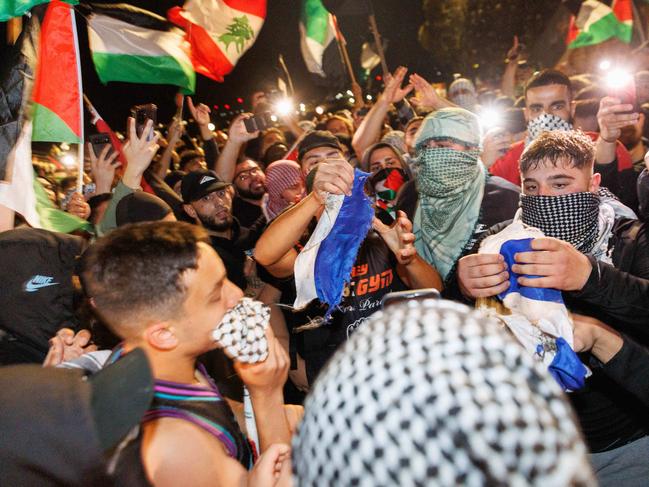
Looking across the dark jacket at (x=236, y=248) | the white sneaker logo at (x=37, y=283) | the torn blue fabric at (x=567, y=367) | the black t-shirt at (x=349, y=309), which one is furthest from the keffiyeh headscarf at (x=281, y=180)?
the torn blue fabric at (x=567, y=367)

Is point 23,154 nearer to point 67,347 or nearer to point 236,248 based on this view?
point 67,347

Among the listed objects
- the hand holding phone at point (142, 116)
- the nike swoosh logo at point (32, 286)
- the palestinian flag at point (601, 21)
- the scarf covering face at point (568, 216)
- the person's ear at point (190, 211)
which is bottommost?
the nike swoosh logo at point (32, 286)

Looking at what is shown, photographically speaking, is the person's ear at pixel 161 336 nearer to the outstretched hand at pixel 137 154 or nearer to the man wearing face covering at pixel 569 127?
the outstretched hand at pixel 137 154

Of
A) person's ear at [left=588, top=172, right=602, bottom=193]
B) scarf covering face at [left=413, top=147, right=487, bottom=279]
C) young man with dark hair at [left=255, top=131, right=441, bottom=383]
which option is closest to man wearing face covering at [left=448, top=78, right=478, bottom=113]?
scarf covering face at [left=413, top=147, right=487, bottom=279]

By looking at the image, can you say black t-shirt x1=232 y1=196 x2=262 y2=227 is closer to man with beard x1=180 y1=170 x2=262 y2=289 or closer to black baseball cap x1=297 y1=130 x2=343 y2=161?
man with beard x1=180 y1=170 x2=262 y2=289

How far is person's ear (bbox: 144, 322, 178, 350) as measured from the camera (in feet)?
5.91

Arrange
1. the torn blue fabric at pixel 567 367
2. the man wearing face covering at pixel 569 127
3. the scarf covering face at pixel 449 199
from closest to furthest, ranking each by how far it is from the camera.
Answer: the torn blue fabric at pixel 567 367
the scarf covering face at pixel 449 199
the man wearing face covering at pixel 569 127

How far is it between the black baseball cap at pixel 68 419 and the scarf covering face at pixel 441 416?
1.15 ft

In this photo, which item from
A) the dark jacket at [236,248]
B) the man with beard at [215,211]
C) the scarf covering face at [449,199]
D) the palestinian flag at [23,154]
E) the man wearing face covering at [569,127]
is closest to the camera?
the palestinian flag at [23,154]

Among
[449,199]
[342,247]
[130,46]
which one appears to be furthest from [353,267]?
[130,46]

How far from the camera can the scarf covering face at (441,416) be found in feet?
2.61

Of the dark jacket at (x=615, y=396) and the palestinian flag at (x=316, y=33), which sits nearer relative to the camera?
the dark jacket at (x=615, y=396)

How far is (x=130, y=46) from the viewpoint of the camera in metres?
4.75

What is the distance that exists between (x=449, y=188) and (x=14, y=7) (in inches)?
127
